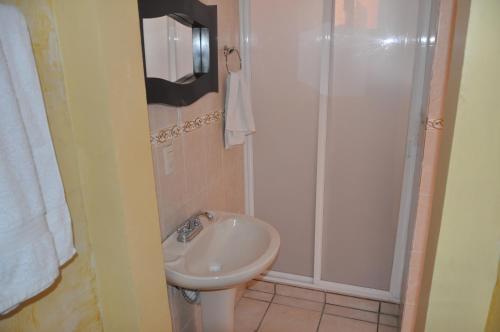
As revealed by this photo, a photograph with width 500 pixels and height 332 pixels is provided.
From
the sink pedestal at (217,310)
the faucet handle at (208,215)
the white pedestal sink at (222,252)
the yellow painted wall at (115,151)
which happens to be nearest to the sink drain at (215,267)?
the white pedestal sink at (222,252)

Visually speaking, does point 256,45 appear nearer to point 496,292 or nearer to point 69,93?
point 69,93

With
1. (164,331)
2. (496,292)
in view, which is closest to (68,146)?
(164,331)

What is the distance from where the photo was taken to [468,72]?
0.73m

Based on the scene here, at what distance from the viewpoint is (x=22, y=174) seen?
662mm

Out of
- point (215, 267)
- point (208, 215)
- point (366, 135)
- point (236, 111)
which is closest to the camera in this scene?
point (215, 267)

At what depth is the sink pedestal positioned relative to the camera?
67.1 inches

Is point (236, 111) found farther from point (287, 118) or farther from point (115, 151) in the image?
point (115, 151)

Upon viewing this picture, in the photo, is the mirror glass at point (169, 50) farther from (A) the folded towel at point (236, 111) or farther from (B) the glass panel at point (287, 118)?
(B) the glass panel at point (287, 118)

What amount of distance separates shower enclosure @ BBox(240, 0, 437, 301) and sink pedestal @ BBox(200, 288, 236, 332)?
0.96 meters

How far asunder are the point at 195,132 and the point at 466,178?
4.06 feet

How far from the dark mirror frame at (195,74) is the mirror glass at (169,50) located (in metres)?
0.03

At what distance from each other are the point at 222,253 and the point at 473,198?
117 centimetres

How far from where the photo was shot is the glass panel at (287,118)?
7.23 ft

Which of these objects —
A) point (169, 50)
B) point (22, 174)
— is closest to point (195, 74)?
point (169, 50)
